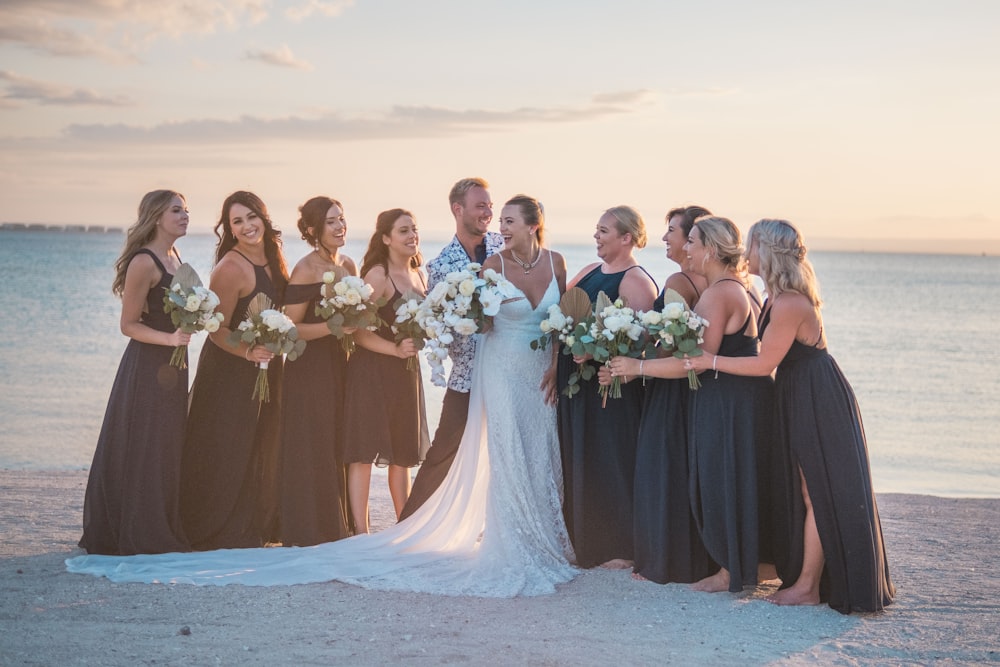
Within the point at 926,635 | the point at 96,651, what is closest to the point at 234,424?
the point at 96,651

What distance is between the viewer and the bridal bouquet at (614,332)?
6.68 m

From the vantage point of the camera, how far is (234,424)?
754cm

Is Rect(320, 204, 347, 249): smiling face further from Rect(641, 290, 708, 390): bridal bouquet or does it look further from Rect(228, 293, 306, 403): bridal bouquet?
Rect(641, 290, 708, 390): bridal bouquet

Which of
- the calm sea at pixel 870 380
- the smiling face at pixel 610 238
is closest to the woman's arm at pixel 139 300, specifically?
the smiling face at pixel 610 238

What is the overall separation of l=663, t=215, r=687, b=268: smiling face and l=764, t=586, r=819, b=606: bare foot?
91.4 inches

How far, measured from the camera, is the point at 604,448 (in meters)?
7.26

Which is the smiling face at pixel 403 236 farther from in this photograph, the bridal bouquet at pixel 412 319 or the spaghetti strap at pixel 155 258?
the spaghetti strap at pixel 155 258

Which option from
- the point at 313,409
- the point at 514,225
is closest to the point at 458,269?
the point at 514,225

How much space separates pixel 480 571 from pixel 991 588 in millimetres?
3432

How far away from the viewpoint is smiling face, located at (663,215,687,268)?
7496 millimetres

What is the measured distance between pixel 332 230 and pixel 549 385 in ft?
6.29

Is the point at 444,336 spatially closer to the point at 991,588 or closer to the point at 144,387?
the point at 144,387

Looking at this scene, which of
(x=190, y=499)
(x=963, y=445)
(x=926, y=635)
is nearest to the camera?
(x=926, y=635)

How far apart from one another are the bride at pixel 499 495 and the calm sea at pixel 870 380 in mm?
6526
